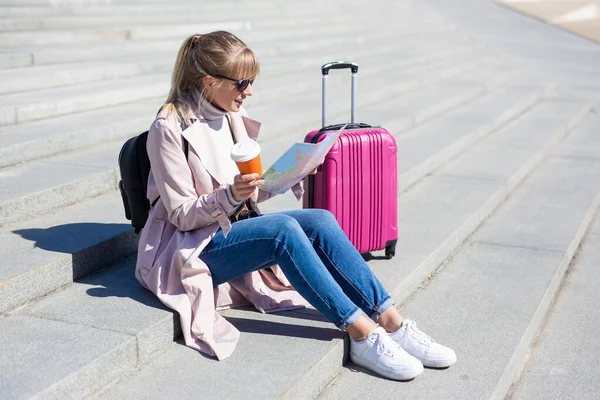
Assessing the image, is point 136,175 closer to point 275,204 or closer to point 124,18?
point 275,204

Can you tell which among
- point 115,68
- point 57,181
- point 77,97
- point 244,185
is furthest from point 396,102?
point 244,185

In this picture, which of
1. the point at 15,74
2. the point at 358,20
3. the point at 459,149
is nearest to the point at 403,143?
the point at 459,149

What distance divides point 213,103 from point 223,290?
2.48ft

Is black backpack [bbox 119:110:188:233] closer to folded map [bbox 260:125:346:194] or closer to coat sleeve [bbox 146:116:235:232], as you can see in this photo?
coat sleeve [bbox 146:116:235:232]

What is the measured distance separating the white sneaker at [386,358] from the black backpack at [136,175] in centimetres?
96

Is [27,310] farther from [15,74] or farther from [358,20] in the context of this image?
[358,20]

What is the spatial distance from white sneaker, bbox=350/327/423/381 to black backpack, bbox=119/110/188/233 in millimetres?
965

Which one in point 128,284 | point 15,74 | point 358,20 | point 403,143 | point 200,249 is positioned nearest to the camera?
point 200,249

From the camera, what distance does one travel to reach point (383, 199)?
12.7 ft

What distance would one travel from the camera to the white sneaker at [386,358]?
2.98 meters

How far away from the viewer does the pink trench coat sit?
2.94m

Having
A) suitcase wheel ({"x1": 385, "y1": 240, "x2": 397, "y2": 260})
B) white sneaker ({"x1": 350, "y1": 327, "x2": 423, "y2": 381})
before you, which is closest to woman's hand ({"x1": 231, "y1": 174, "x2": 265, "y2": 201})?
white sneaker ({"x1": 350, "y1": 327, "x2": 423, "y2": 381})

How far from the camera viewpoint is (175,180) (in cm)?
296

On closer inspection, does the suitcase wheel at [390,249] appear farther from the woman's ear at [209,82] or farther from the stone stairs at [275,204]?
the woman's ear at [209,82]
